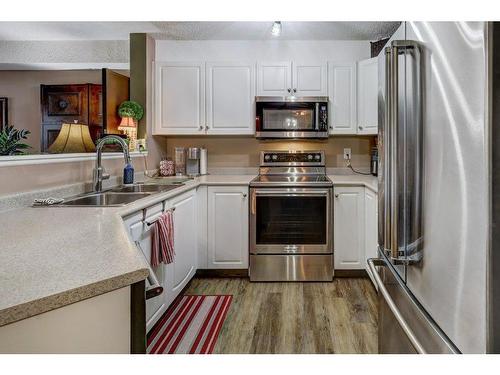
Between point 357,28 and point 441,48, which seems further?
point 357,28

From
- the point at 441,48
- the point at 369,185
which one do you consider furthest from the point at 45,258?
the point at 369,185

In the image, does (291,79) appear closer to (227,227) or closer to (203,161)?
(203,161)

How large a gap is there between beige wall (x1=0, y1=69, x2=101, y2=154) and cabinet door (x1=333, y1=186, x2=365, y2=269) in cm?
307

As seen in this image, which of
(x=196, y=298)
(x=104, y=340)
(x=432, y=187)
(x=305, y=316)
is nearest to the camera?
(x=104, y=340)

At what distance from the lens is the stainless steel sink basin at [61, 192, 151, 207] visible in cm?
236

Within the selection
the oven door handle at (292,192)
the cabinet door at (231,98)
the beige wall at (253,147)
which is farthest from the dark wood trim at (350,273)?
the cabinet door at (231,98)

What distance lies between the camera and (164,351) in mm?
2182

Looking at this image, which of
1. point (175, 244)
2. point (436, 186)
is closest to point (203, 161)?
point (175, 244)

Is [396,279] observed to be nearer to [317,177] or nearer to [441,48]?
[441,48]

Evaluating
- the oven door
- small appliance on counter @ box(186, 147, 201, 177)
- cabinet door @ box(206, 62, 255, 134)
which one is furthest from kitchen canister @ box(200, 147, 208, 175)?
the oven door

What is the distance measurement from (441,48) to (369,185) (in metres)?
2.29

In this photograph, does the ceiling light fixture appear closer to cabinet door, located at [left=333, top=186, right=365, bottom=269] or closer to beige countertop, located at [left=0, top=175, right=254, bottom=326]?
cabinet door, located at [left=333, top=186, right=365, bottom=269]

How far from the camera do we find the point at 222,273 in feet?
11.6

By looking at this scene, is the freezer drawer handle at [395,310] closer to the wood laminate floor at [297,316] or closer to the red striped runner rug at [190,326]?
the wood laminate floor at [297,316]
